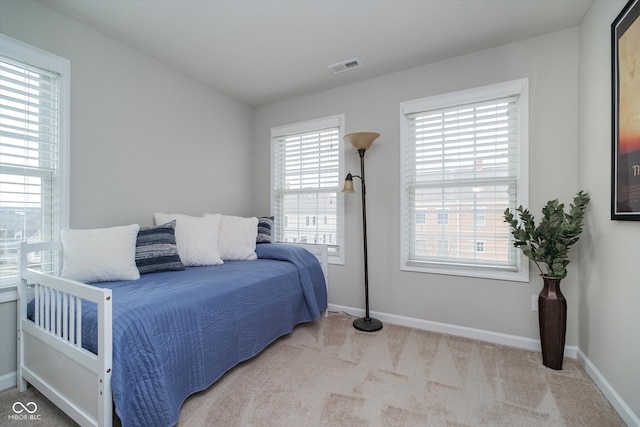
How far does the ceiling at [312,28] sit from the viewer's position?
6.27 ft

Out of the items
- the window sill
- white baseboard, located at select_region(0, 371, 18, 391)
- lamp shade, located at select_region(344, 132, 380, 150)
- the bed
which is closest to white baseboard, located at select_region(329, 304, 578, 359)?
the window sill

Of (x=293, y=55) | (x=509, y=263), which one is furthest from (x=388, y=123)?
(x=509, y=263)

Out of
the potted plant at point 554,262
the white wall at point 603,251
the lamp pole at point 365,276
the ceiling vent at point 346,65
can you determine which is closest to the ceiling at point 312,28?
the ceiling vent at point 346,65

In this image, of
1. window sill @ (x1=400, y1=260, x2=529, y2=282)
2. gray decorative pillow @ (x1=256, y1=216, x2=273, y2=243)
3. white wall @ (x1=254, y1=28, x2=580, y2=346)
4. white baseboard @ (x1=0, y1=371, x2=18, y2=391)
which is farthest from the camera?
gray decorative pillow @ (x1=256, y1=216, x2=273, y2=243)

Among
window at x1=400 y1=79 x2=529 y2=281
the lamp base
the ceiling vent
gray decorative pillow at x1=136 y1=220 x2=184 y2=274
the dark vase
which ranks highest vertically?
the ceiling vent

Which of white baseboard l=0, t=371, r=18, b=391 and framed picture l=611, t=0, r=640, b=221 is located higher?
framed picture l=611, t=0, r=640, b=221

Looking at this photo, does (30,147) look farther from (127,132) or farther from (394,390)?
(394,390)

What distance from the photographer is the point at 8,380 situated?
1.75 m

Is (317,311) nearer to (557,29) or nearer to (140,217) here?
(140,217)

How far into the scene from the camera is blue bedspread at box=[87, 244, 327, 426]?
1273 mm

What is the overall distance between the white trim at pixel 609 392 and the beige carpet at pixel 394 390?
31 millimetres

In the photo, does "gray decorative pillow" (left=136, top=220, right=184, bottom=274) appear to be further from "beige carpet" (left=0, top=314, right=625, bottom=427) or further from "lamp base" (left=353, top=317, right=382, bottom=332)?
"lamp base" (left=353, top=317, right=382, bottom=332)

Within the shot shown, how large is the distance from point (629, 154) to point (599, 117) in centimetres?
49

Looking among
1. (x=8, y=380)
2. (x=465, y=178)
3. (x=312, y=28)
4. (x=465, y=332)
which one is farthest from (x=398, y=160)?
(x=8, y=380)
